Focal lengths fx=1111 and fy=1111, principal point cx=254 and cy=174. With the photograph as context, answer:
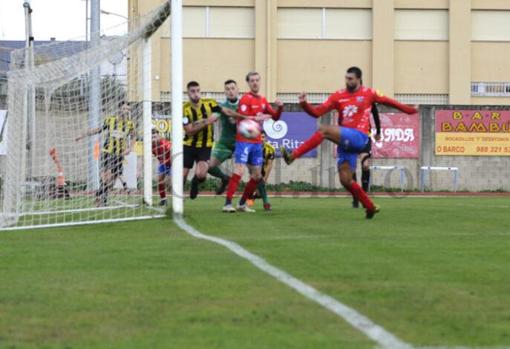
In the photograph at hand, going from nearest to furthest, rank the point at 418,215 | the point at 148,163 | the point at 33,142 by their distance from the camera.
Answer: the point at 418,215 < the point at 148,163 < the point at 33,142

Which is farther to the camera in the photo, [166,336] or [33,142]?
[33,142]

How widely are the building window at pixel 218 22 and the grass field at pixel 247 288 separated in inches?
1488

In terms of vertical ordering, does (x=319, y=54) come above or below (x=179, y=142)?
above

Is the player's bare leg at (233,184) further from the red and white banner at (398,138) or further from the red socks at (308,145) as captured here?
the red and white banner at (398,138)

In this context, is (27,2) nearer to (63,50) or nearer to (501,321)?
(63,50)

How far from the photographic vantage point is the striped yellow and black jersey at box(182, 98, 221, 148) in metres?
17.8

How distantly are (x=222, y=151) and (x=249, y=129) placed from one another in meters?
2.02

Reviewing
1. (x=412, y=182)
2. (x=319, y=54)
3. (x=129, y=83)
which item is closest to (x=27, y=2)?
(x=129, y=83)

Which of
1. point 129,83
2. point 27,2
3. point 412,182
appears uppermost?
point 27,2

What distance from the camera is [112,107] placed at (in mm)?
18812

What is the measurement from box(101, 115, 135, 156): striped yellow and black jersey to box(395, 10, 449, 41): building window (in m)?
33.4

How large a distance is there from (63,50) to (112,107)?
293 cm

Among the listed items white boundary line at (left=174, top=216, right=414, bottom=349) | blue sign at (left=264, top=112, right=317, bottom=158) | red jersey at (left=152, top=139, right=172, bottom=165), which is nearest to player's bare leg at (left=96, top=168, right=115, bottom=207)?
red jersey at (left=152, top=139, right=172, bottom=165)

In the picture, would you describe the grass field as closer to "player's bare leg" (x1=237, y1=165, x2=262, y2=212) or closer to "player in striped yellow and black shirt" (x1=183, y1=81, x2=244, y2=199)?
"player's bare leg" (x1=237, y1=165, x2=262, y2=212)
